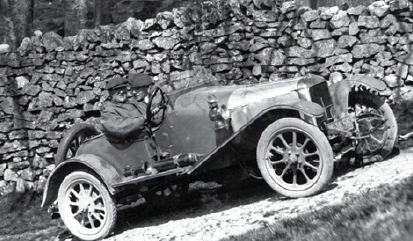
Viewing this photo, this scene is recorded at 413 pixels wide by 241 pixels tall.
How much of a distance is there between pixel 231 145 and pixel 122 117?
132 cm

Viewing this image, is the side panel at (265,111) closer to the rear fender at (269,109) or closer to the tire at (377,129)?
the rear fender at (269,109)

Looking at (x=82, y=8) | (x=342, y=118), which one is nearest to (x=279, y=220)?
(x=342, y=118)

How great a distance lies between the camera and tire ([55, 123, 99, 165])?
843cm

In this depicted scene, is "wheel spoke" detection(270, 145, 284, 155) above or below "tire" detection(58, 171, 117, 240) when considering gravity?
above

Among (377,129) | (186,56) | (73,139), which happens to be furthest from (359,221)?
(186,56)

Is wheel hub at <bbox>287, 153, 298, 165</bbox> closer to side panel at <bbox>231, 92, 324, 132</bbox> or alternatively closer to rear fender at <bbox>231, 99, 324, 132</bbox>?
rear fender at <bbox>231, 99, 324, 132</bbox>

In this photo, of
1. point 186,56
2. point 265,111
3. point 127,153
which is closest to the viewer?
point 265,111

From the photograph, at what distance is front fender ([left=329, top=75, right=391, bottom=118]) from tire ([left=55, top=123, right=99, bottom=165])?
3.06 metres

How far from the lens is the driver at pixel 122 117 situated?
24.7 feet

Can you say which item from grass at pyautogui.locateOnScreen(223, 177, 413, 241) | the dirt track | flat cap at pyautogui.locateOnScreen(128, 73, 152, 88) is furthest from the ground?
flat cap at pyautogui.locateOnScreen(128, 73, 152, 88)

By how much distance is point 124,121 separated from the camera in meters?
7.53

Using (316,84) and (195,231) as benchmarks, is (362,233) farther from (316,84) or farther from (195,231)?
(316,84)

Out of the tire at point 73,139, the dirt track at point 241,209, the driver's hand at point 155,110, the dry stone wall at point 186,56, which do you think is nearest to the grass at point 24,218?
the dry stone wall at point 186,56

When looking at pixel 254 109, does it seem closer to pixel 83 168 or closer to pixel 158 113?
pixel 158 113
